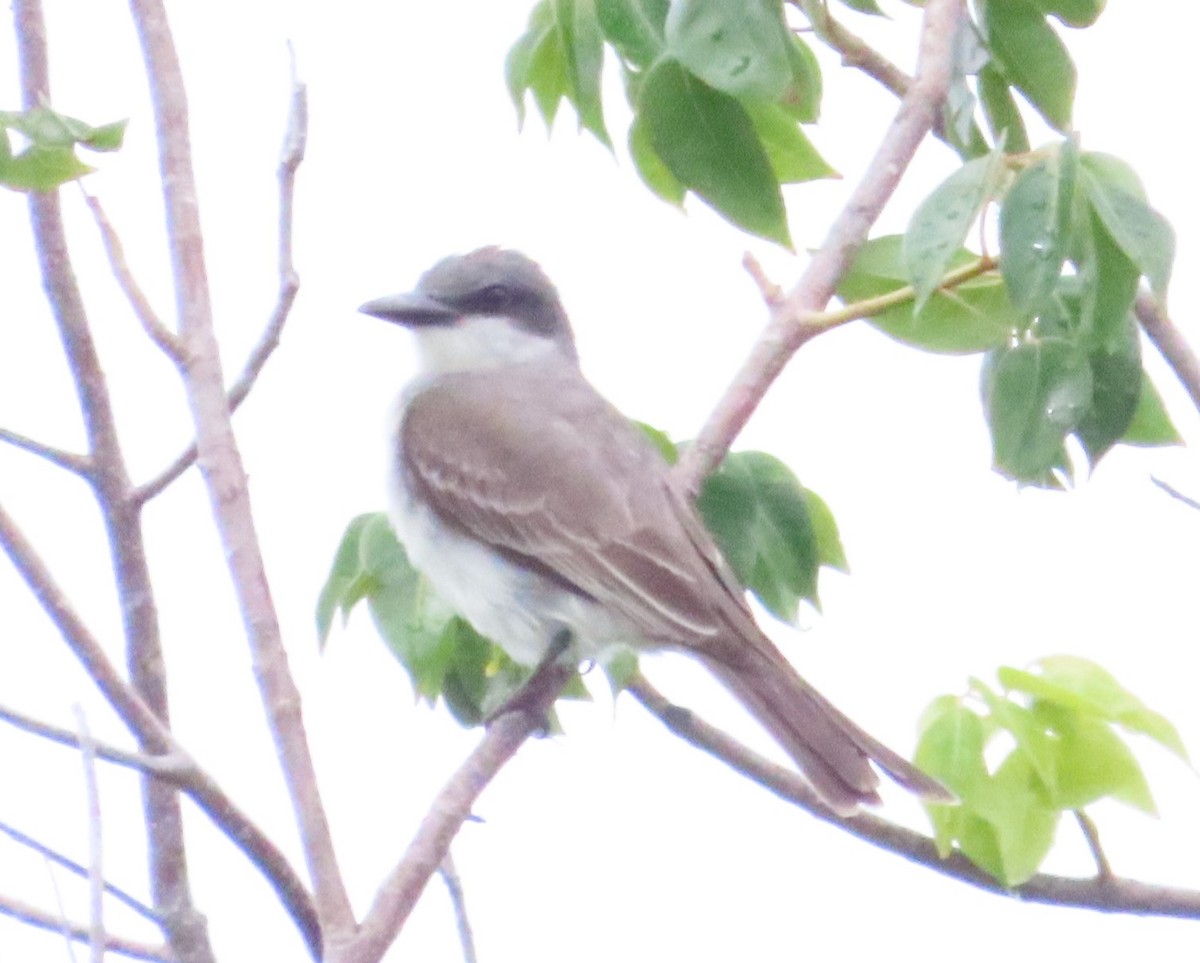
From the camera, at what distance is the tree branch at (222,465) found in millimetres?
1611

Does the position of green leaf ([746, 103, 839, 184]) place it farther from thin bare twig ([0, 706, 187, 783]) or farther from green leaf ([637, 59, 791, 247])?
thin bare twig ([0, 706, 187, 783])

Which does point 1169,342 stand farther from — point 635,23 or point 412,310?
point 412,310

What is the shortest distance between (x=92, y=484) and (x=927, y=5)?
105 cm

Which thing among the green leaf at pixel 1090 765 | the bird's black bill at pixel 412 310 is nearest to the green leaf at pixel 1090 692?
the green leaf at pixel 1090 765

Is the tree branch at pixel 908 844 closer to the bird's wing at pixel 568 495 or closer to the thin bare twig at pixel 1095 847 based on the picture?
the thin bare twig at pixel 1095 847

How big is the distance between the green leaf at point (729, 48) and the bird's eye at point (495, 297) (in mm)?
1979

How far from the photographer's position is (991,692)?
193 cm

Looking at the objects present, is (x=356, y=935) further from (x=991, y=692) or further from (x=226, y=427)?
(x=991, y=692)

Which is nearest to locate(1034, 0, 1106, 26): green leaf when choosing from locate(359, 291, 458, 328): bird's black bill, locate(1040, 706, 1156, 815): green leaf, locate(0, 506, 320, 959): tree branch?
locate(1040, 706, 1156, 815): green leaf

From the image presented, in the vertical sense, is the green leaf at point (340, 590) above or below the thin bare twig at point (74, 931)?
above

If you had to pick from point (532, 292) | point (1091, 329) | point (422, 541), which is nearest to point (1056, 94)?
point (1091, 329)

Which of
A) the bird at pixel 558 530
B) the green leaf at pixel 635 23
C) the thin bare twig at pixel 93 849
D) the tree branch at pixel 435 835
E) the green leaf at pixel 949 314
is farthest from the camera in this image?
the bird at pixel 558 530

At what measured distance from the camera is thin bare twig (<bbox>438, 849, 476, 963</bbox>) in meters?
1.73

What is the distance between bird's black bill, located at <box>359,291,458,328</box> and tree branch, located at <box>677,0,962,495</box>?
1.25 metres
